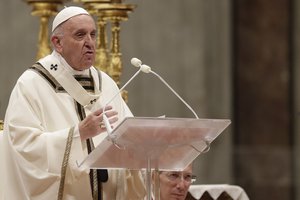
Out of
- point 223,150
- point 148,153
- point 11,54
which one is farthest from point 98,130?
point 223,150

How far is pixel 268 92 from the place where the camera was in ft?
53.0

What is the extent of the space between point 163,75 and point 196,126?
24.5ft

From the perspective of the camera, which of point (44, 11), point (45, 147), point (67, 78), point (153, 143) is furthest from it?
point (44, 11)

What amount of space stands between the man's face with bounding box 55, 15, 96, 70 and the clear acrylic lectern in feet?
2.79

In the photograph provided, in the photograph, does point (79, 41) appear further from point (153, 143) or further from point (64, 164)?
point (153, 143)

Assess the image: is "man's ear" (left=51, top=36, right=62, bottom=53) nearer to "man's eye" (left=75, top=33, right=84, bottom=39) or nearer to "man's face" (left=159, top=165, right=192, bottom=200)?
"man's eye" (left=75, top=33, right=84, bottom=39)

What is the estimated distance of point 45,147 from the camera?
344 inches

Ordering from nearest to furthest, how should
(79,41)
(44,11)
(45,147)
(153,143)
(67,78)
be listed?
(153,143) → (45,147) → (79,41) → (67,78) → (44,11)

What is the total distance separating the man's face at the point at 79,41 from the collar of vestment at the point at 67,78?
0.19 feet

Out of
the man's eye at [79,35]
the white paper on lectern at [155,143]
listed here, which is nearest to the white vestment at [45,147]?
the man's eye at [79,35]

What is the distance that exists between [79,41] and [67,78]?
0.26m

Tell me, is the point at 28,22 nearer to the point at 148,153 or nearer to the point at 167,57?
the point at 167,57

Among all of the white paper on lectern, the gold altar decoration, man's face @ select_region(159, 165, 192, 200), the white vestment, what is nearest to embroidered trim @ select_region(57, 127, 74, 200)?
the white vestment

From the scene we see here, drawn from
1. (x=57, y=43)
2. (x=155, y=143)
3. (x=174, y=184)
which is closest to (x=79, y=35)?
(x=57, y=43)
